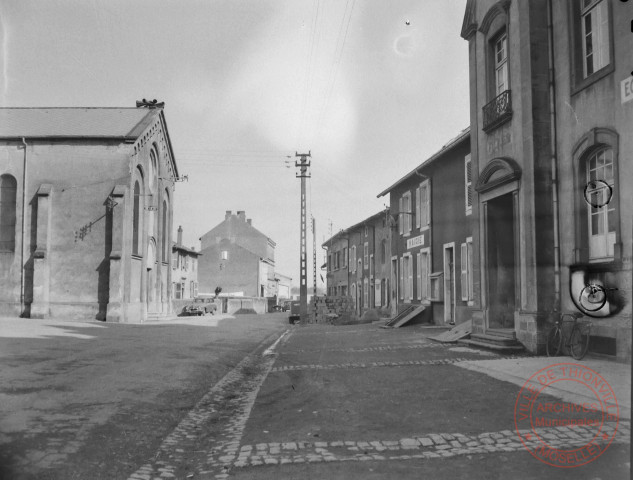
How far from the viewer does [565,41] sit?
375 inches

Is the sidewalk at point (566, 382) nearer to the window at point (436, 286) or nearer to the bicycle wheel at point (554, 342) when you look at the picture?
the bicycle wheel at point (554, 342)

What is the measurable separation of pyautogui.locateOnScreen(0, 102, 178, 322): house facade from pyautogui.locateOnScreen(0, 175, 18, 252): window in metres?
0.05

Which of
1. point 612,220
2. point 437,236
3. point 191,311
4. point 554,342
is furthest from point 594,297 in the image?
point 191,311

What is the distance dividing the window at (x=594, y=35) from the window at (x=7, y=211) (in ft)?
91.0

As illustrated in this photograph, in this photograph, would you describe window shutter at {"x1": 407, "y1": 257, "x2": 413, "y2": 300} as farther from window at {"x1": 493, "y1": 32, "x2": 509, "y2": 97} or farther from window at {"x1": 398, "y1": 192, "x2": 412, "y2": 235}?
window at {"x1": 493, "y1": 32, "x2": 509, "y2": 97}

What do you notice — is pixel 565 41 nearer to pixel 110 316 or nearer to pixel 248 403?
pixel 248 403

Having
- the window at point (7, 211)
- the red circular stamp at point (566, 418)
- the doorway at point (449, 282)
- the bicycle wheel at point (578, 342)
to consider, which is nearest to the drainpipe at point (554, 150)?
A: the bicycle wheel at point (578, 342)

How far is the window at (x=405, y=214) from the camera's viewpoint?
78.8 ft

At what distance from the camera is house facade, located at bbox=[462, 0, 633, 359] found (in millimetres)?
8094

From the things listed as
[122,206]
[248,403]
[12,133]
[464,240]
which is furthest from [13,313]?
[248,403]

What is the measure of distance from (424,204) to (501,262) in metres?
9.93

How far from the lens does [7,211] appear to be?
2842cm

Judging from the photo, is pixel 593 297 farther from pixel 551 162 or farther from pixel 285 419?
pixel 285 419

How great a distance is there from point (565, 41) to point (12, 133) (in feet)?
92.7
